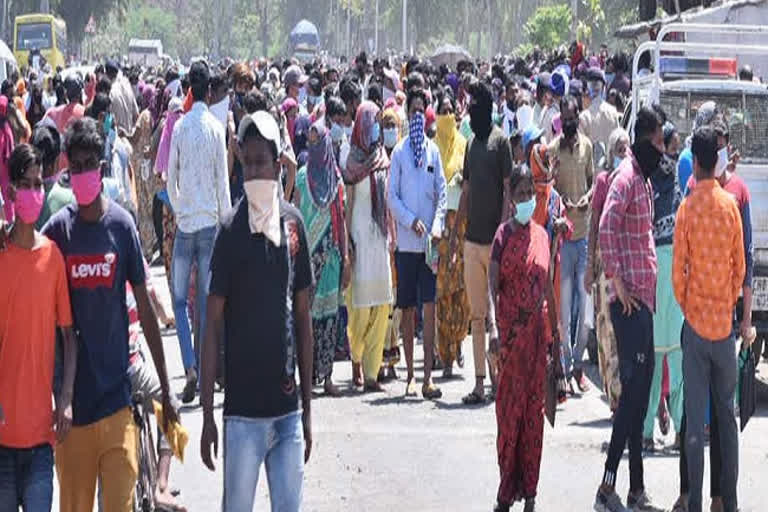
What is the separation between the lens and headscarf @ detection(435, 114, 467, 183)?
13.9m

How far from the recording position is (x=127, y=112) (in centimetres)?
2055

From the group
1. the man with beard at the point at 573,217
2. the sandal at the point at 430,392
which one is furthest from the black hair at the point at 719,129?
the sandal at the point at 430,392

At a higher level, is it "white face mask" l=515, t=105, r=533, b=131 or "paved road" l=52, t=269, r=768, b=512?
"white face mask" l=515, t=105, r=533, b=131

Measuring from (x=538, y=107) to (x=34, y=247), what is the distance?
531 inches

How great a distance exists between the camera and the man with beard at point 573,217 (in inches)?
518

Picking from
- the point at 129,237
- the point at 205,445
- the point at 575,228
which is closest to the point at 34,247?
the point at 129,237

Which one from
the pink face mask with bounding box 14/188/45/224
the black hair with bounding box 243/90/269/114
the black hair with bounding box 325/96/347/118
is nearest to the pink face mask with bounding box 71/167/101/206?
the pink face mask with bounding box 14/188/45/224

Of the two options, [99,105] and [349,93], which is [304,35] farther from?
[349,93]

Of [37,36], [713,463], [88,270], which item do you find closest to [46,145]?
[88,270]

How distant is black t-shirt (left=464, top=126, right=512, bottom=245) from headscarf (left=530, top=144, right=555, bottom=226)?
0.17 meters

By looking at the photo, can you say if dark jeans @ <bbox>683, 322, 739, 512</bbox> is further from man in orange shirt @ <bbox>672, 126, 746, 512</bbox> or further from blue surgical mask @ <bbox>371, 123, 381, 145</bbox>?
blue surgical mask @ <bbox>371, 123, 381, 145</bbox>

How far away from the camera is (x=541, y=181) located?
1244cm

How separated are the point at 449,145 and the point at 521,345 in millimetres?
4738

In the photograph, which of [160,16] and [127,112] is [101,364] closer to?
[127,112]
